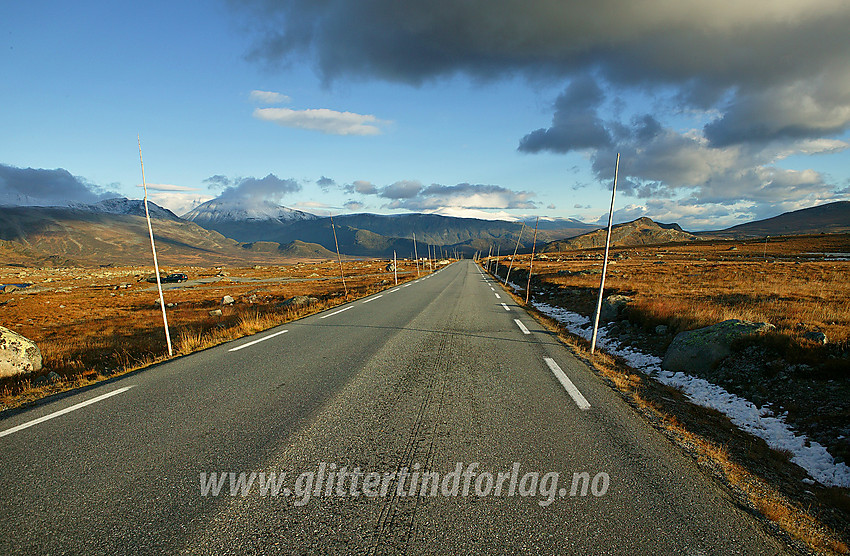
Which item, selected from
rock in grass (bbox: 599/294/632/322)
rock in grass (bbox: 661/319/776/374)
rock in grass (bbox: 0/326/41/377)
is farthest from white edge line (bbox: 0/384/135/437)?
rock in grass (bbox: 599/294/632/322)

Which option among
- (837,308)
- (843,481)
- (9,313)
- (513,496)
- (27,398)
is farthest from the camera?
(9,313)

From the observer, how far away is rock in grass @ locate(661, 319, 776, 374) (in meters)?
7.61

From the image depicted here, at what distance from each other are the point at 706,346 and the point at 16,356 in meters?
15.4

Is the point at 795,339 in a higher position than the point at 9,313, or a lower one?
higher

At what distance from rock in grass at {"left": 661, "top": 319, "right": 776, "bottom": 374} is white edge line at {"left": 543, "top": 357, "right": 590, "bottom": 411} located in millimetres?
3041

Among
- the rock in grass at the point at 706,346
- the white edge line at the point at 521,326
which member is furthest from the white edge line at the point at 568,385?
the rock in grass at the point at 706,346

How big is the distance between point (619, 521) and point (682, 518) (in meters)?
0.50

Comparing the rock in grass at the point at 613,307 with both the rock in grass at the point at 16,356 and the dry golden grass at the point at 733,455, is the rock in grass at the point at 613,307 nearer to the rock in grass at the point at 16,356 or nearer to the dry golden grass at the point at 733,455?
the dry golden grass at the point at 733,455

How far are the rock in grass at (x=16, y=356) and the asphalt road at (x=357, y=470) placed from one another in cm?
504

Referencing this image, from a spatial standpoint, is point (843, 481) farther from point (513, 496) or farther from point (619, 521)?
point (513, 496)

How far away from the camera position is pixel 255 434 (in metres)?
3.94

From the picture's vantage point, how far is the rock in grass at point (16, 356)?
8.23 meters

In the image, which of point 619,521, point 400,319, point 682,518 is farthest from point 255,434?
point 400,319

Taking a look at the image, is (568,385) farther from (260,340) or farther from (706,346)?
(260,340)
